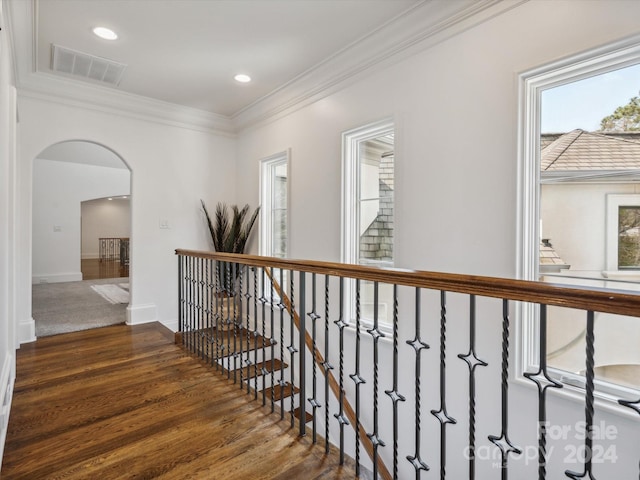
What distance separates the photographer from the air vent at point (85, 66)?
3.02m

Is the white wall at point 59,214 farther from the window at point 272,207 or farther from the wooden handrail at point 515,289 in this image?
the wooden handrail at point 515,289

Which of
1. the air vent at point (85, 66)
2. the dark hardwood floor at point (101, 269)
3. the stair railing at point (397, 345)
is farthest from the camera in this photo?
the dark hardwood floor at point (101, 269)

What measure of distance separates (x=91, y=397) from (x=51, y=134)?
Answer: 9.07 feet

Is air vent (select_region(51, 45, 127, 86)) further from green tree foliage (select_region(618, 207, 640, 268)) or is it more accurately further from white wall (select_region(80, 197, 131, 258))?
white wall (select_region(80, 197, 131, 258))

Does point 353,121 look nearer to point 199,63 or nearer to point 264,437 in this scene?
point 199,63

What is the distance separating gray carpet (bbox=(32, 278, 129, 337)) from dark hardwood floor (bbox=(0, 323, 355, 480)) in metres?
1.04

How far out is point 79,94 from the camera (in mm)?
3627

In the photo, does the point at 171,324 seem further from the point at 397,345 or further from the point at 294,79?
the point at 397,345

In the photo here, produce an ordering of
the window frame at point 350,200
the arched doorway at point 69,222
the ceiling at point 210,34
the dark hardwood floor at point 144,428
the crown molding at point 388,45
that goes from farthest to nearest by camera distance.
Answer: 1. the arched doorway at point 69,222
2. the window frame at point 350,200
3. the ceiling at point 210,34
4. the crown molding at point 388,45
5. the dark hardwood floor at point 144,428

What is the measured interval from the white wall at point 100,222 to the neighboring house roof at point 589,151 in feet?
39.5

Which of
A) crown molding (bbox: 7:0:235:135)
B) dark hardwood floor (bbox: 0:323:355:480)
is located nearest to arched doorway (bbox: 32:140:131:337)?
crown molding (bbox: 7:0:235:135)

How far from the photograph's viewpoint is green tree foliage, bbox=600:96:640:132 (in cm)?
177

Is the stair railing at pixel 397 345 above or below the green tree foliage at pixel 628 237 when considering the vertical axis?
below

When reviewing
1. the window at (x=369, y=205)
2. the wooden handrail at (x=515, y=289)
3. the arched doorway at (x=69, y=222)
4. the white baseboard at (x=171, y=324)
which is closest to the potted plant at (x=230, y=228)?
the white baseboard at (x=171, y=324)
